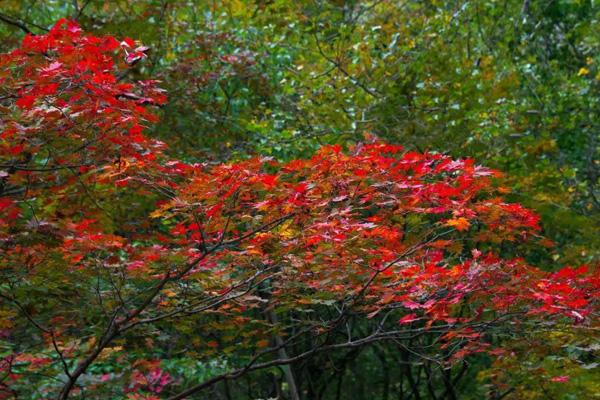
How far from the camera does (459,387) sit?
13750 millimetres

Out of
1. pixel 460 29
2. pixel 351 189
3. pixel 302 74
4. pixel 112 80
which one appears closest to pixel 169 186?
pixel 112 80

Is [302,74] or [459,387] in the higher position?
[302,74]

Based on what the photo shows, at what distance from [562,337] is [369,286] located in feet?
7.25

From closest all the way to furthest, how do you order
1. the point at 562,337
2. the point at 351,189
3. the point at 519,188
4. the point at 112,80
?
1. the point at 112,80
2. the point at 351,189
3. the point at 562,337
4. the point at 519,188

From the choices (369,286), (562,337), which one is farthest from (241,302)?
(562,337)

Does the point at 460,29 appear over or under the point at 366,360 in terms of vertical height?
over

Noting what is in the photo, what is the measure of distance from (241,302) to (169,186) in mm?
1599

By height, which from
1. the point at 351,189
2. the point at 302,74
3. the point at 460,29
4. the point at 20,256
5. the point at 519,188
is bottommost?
the point at 351,189

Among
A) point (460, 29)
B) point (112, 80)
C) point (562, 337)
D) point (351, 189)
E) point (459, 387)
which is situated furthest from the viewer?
point (459, 387)

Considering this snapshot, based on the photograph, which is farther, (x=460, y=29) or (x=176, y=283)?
(x=460, y=29)

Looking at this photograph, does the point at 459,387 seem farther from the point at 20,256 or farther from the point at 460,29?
the point at 20,256

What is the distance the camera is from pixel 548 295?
5379 mm

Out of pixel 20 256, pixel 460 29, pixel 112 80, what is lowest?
pixel 20 256

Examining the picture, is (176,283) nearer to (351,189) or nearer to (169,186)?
(169,186)
